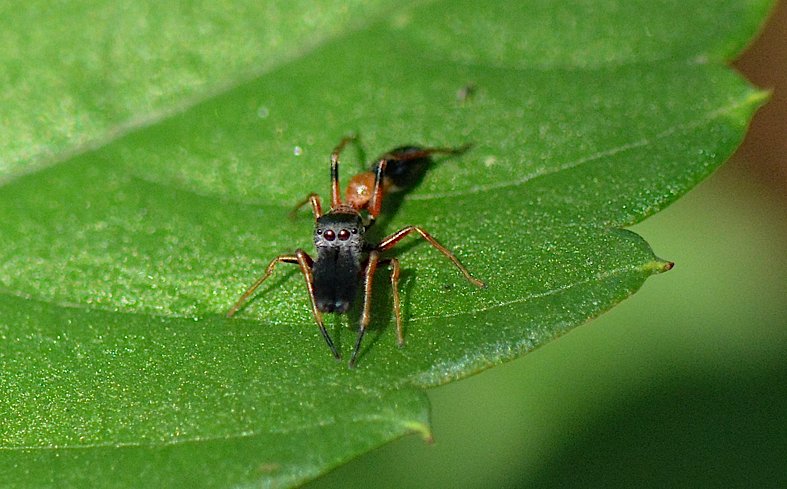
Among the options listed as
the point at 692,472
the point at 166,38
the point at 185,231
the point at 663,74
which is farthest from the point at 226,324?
the point at 692,472

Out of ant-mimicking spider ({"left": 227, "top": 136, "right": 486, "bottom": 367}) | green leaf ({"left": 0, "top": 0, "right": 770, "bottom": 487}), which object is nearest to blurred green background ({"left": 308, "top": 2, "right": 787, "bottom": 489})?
ant-mimicking spider ({"left": 227, "top": 136, "right": 486, "bottom": 367})

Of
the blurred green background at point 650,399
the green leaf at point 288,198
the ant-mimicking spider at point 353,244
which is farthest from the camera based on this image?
the blurred green background at point 650,399

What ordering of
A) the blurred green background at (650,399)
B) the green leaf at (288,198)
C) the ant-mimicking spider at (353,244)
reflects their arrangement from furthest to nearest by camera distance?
the blurred green background at (650,399) → the ant-mimicking spider at (353,244) → the green leaf at (288,198)

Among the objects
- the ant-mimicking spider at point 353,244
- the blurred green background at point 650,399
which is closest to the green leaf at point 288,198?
the ant-mimicking spider at point 353,244

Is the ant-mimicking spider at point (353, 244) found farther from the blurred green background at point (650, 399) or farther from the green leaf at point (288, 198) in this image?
the blurred green background at point (650, 399)

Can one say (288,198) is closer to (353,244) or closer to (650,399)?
(353,244)

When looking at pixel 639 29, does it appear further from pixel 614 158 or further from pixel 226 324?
pixel 226 324

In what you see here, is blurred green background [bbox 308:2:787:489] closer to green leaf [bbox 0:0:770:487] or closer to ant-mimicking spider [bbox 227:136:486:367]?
ant-mimicking spider [bbox 227:136:486:367]

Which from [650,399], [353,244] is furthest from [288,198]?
[650,399]
